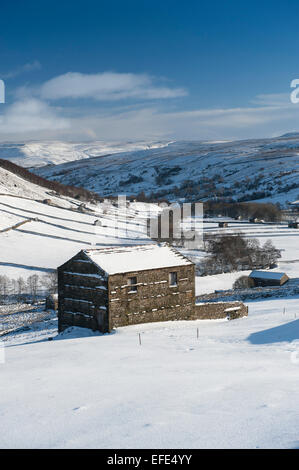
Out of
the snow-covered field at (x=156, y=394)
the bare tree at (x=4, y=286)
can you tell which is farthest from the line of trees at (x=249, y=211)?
the snow-covered field at (x=156, y=394)

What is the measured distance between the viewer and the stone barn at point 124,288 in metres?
25.3

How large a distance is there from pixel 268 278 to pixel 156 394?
3883 cm

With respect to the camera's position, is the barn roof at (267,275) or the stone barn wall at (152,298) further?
the barn roof at (267,275)

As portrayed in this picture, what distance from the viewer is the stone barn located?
25266 millimetres

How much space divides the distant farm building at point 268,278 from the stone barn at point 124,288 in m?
21.9

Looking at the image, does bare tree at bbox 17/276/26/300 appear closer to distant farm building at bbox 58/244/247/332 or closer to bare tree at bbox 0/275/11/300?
bare tree at bbox 0/275/11/300

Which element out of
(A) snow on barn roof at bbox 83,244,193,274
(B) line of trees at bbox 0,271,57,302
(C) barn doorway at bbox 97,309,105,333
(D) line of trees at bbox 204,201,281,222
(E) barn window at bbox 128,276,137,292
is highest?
(D) line of trees at bbox 204,201,281,222

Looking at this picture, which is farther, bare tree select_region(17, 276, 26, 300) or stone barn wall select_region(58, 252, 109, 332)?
bare tree select_region(17, 276, 26, 300)

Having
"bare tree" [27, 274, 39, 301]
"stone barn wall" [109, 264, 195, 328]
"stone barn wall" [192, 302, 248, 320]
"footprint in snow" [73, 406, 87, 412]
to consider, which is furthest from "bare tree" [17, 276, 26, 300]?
"footprint in snow" [73, 406, 87, 412]

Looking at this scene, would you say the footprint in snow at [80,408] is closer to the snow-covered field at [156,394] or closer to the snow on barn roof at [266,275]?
the snow-covered field at [156,394]

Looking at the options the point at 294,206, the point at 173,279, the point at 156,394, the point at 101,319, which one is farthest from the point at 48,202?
the point at 156,394

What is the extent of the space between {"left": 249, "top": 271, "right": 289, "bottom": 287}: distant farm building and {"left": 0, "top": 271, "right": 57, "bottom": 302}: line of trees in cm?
2109

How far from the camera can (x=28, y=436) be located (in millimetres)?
8523

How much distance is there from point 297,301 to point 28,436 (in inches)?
1076
